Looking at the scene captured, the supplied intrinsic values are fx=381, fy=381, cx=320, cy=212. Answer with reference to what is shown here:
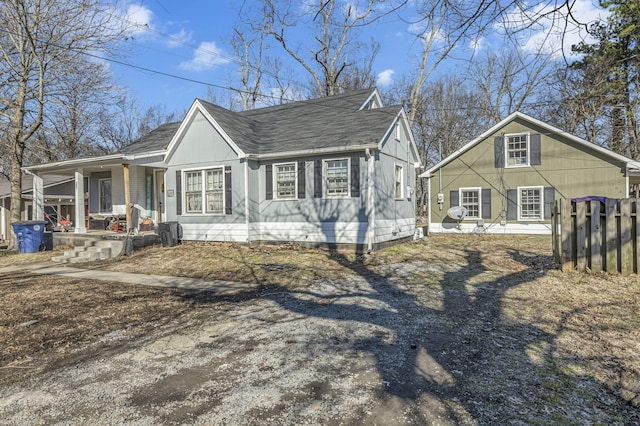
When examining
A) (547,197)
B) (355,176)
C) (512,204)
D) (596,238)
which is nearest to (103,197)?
(355,176)

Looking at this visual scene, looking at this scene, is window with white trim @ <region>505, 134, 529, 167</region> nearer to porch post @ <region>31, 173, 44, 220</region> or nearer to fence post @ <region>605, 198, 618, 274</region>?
fence post @ <region>605, 198, 618, 274</region>

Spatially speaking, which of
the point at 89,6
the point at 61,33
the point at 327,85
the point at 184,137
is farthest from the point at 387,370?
the point at 327,85

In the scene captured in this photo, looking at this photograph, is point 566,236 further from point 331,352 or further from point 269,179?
point 269,179

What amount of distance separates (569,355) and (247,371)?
314 centimetres

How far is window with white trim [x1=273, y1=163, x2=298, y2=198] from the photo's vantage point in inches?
507

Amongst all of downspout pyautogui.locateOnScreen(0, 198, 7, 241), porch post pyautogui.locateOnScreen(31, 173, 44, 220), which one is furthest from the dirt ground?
downspout pyautogui.locateOnScreen(0, 198, 7, 241)

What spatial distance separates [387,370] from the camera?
350 cm

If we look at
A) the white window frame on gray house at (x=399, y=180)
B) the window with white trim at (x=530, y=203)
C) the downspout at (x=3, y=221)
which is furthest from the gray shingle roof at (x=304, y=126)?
the downspout at (x=3, y=221)

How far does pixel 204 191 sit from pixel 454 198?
40.8ft

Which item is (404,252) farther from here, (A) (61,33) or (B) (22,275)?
(A) (61,33)

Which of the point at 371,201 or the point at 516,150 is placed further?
the point at 516,150

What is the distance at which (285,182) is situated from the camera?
42.7 feet

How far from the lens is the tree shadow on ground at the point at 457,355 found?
277 cm

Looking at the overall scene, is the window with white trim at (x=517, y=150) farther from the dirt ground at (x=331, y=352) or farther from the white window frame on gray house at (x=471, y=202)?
the dirt ground at (x=331, y=352)
